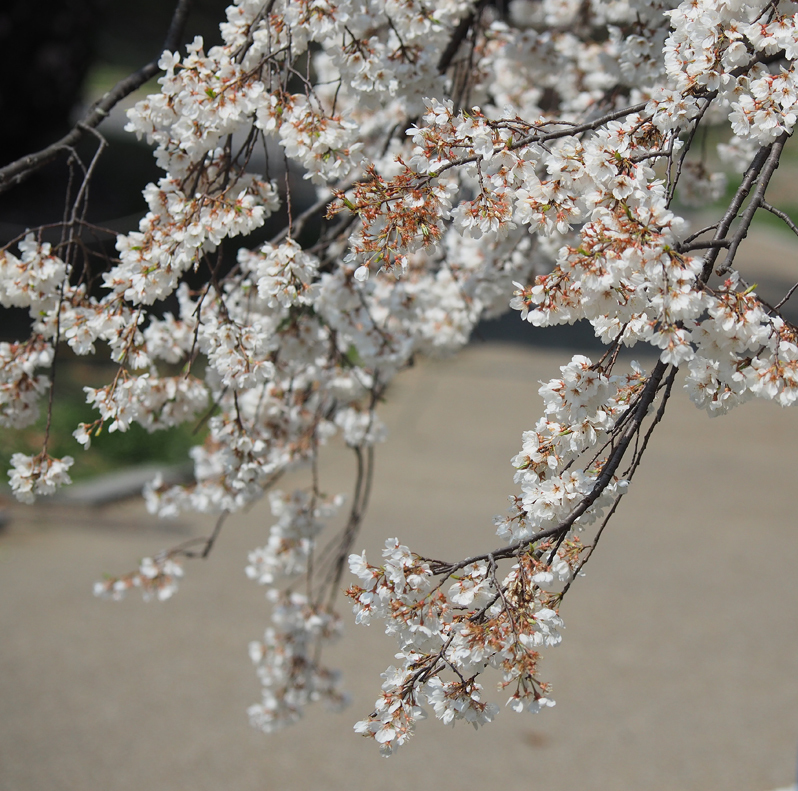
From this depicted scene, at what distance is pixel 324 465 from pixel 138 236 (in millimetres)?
5437

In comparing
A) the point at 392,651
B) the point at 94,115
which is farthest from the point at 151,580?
the point at 392,651

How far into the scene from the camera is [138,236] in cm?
175

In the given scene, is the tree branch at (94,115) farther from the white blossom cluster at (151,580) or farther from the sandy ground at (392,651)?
the sandy ground at (392,651)

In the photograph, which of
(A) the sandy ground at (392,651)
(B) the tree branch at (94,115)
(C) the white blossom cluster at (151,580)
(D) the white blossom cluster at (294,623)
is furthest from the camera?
(A) the sandy ground at (392,651)

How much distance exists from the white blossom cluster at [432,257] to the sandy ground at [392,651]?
5.21ft

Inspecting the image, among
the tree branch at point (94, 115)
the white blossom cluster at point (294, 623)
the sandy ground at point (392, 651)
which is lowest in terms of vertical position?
the sandy ground at point (392, 651)

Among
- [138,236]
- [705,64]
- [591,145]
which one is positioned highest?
[705,64]

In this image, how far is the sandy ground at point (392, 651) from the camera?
12.2 ft

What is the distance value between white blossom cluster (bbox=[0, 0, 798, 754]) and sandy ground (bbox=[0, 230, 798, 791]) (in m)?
1.59

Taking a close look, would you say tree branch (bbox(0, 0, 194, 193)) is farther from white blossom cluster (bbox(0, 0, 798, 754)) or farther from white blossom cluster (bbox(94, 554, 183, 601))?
white blossom cluster (bbox(94, 554, 183, 601))

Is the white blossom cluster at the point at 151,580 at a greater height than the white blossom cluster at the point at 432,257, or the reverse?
the white blossom cluster at the point at 432,257

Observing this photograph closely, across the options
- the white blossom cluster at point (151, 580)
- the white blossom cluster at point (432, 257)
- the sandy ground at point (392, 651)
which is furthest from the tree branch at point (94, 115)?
the sandy ground at point (392, 651)

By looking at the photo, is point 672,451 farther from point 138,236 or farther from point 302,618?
point 138,236

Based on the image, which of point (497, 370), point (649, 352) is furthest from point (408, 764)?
point (649, 352)
